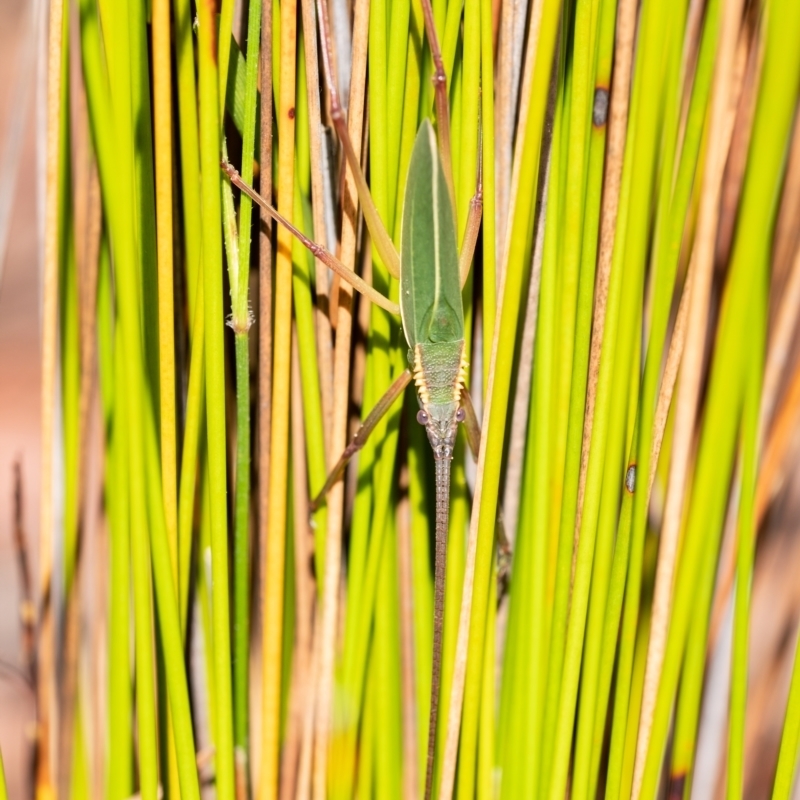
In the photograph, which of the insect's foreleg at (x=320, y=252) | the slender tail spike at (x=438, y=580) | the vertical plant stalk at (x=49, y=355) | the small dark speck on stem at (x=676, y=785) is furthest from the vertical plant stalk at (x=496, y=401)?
the vertical plant stalk at (x=49, y=355)

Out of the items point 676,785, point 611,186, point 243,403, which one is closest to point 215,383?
point 243,403

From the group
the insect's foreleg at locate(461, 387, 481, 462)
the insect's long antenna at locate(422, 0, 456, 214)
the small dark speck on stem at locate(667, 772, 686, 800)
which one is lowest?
the small dark speck on stem at locate(667, 772, 686, 800)

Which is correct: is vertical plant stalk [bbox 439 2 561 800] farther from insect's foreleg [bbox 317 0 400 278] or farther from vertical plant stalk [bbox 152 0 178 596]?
vertical plant stalk [bbox 152 0 178 596]

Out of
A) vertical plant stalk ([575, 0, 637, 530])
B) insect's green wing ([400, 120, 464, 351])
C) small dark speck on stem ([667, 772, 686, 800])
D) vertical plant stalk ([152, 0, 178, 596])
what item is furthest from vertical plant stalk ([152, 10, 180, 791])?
small dark speck on stem ([667, 772, 686, 800])

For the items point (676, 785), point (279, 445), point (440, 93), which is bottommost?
point (676, 785)

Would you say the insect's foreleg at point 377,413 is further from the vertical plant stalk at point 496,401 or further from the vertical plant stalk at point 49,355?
the vertical plant stalk at point 49,355

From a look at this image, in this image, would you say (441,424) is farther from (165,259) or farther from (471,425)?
(165,259)
